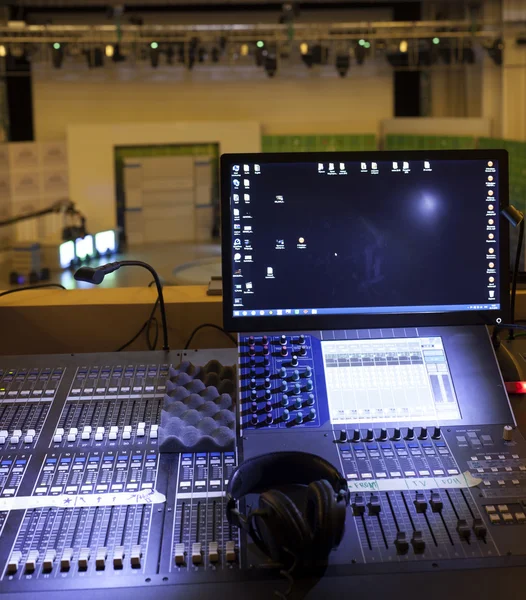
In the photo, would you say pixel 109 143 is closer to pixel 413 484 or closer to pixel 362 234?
pixel 362 234

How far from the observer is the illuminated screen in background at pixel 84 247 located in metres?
8.37

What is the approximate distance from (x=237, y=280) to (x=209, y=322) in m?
0.44

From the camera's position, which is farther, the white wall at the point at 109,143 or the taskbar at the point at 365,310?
the white wall at the point at 109,143

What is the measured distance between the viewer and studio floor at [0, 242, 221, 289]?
582cm

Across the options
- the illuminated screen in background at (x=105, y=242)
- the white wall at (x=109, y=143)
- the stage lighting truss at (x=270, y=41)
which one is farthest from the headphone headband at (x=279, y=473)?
the white wall at (x=109, y=143)

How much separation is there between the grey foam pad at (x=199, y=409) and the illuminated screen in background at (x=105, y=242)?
7.45m

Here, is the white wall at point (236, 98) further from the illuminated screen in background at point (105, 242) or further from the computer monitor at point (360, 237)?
the computer monitor at point (360, 237)

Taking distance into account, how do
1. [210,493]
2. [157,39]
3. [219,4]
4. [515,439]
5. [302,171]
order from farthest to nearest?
[219,4] < [157,39] < [302,171] < [515,439] < [210,493]

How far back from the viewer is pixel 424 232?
1.55 metres

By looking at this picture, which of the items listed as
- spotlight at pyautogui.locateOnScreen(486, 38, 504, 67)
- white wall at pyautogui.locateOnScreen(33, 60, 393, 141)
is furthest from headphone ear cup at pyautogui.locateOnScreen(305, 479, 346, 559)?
white wall at pyautogui.locateOnScreen(33, 60, 393, 141)

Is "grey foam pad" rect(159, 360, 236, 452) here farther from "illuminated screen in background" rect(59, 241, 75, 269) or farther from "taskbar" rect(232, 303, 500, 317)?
"illuminated screen in background" rect(59, 241, 75, 269)

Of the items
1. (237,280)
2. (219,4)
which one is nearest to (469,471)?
(237,280)

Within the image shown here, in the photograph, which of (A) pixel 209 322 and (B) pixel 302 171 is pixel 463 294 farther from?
(A) pixel 209 322

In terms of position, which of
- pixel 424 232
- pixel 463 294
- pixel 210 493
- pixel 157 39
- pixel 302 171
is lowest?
pixel 210 493
